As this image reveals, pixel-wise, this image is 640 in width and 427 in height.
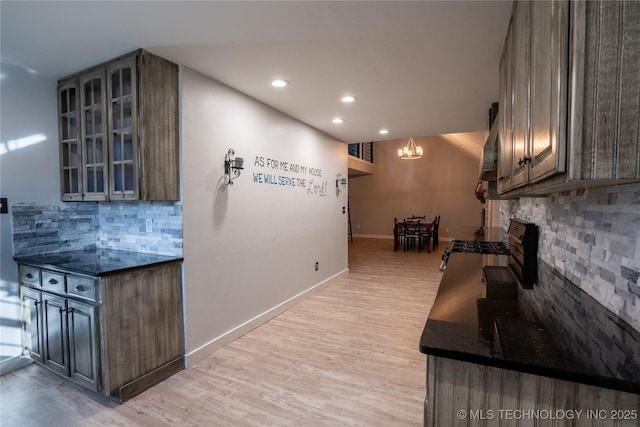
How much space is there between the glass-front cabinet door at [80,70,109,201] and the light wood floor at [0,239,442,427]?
146 centimetres

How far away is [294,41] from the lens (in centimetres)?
203

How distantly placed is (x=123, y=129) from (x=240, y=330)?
80.7 inches

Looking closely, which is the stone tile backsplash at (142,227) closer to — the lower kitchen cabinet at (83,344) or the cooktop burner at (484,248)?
the lower kitchen cabinet at (83,344)

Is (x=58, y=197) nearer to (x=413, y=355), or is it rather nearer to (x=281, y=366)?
(x=281, y=366)

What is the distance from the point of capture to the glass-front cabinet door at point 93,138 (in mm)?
2432


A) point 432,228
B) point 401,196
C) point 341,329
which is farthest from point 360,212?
point 341,329

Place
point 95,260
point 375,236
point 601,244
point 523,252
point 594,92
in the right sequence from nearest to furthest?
point 594,92, point 601,244, point 523,252, point 95,260, point 375,236

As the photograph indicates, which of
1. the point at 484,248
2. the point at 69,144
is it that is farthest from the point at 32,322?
the point at 484,248

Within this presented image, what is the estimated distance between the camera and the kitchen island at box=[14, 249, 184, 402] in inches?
79.2

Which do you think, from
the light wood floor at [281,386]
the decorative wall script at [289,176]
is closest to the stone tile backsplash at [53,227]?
the light wood floor at [281,386]

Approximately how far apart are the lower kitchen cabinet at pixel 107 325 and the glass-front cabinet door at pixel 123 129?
2.12 ft

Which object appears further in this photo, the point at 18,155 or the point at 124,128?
the point at 18,155

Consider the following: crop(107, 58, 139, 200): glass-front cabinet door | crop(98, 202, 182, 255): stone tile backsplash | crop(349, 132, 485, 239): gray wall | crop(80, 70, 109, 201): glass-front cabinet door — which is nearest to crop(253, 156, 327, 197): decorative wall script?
crop(98, 202, 182, 255): stone tile backsplash

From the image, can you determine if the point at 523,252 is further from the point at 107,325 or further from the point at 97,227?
the point at 97,227
